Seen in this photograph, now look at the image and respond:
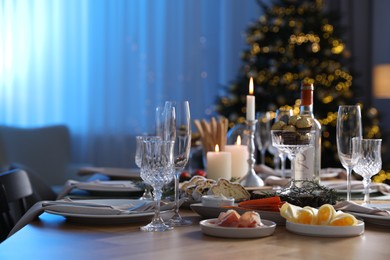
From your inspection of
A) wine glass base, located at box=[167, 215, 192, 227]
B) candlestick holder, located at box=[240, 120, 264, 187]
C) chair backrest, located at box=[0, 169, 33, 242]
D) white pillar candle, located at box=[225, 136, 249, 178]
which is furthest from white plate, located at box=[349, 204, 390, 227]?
chair backrest, located at box=[0, 169, 33, 242]

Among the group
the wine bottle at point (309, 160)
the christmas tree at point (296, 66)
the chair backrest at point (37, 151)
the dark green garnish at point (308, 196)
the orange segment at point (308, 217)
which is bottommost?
the chair backrest at point (37, 151)

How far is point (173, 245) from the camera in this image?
1265 millimetres

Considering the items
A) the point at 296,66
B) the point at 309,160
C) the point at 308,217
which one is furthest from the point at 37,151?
the point at 308,217

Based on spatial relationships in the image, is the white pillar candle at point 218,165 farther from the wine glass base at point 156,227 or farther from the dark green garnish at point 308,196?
the wine glass base at point 156,227

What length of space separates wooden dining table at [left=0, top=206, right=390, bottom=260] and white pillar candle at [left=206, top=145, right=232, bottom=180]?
0.71 metres

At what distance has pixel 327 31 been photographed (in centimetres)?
569

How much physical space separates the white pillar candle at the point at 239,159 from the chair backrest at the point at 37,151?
3.42 metres

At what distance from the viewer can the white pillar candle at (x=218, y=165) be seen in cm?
220

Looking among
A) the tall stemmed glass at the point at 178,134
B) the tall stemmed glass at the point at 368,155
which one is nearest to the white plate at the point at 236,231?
the tall stemmed glass at the point at 178,134

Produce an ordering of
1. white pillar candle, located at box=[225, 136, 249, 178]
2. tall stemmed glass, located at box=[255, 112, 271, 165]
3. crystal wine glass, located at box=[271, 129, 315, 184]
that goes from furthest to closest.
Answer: tall stemmed glass, located at box=[255, 112, 271, 165] < white pillar candle, located at box=[225, 136, 249, 178] < crystal wine glass, located at box=[271, 129, 315, 184]

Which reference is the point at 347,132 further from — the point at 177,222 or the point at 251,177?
the point at 177,222

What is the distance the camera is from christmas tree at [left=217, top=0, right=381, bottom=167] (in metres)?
5.57

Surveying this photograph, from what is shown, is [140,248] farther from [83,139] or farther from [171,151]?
[83,139]

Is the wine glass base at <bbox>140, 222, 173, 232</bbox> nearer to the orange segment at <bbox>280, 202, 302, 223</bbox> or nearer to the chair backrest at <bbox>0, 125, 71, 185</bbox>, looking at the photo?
the orange segment at <bbox>280, 202, 302, 223</bbox>
